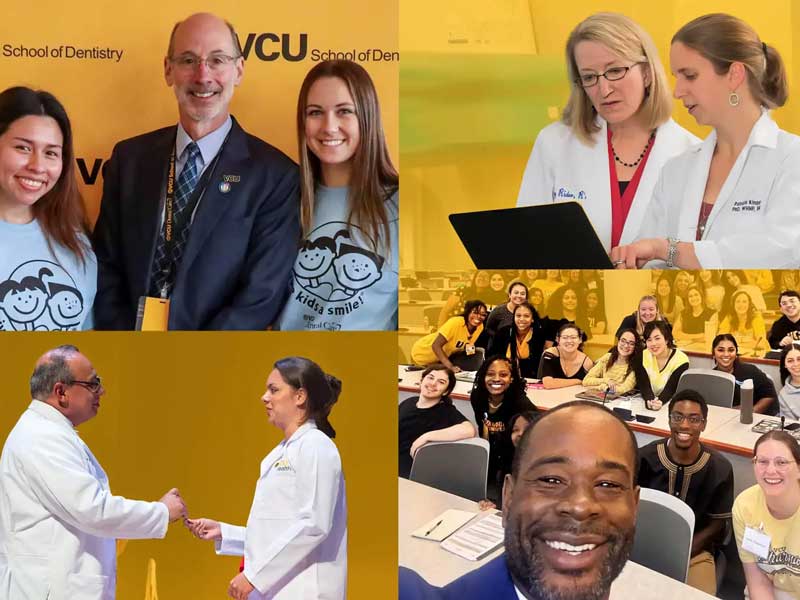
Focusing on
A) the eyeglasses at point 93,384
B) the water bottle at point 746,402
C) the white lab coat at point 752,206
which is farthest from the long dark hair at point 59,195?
the water bottle at point 746,402

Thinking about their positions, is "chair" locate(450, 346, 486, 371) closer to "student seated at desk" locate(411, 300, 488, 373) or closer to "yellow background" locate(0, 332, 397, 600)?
"student seated at desk" locate(411, 300, 488, 373)

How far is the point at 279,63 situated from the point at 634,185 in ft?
4.18

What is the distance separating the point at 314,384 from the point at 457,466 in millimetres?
556

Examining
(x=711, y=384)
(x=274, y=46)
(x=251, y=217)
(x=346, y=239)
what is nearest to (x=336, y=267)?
(x=346, y=239)

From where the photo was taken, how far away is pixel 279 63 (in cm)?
264

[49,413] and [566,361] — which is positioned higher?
[566,361]

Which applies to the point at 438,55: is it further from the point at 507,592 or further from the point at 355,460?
the point at 507,592

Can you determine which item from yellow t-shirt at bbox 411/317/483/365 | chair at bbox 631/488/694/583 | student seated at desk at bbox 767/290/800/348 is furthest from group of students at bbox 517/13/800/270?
chair at bbox 631/488/694/583

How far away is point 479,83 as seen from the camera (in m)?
2.64

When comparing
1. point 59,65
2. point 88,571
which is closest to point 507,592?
point 88,571

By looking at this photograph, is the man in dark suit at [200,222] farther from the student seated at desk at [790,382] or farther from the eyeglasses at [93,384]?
the student seated at desk at [790,382]

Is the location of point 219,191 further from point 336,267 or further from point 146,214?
point 336,267

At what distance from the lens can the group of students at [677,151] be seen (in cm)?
262

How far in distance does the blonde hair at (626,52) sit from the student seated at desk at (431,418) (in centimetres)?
101
